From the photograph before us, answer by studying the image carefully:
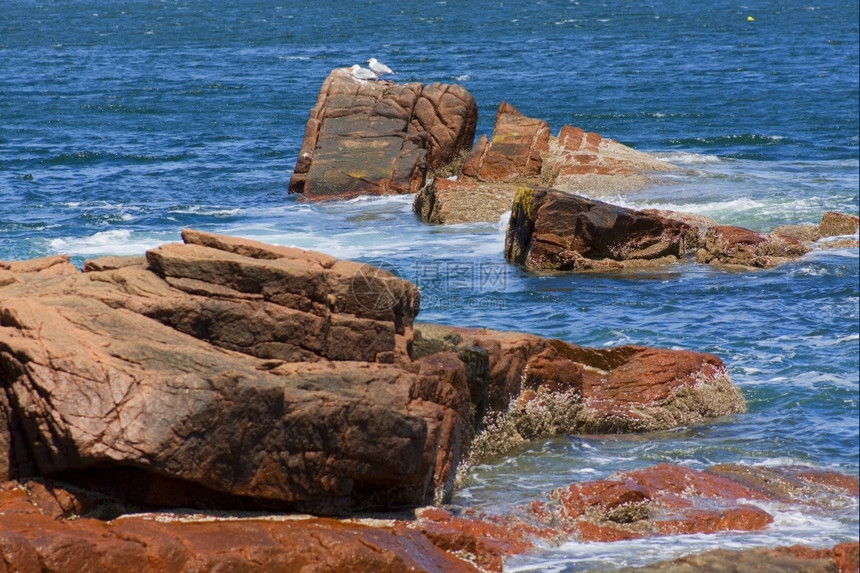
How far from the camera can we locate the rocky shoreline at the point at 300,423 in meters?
7.30

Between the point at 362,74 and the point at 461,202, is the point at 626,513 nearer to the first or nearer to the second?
the point at 461,202

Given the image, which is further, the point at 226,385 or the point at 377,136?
the point at 377,136

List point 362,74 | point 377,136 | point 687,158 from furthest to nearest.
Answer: point 687,158
point 362,74
point 377,136

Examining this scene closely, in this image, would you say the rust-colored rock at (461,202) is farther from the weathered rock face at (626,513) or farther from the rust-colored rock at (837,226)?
the weathered rock face at (626,513)

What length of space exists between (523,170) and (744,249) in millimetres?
6080

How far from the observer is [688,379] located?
12219mm

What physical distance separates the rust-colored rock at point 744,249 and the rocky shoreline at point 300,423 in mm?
6356

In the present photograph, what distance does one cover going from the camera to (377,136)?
1016 inches

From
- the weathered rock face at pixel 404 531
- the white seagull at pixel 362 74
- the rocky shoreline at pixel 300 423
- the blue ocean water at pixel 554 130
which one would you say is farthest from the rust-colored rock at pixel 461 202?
the weathered rock face at pixel 404 531

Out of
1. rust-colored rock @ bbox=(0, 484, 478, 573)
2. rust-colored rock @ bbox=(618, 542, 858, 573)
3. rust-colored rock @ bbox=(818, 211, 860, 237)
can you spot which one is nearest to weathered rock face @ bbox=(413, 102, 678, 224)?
rust-colored rock @ bbox=(818, 211, 860, 237)

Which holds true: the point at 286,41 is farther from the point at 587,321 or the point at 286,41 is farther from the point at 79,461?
the point at 79,461
